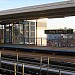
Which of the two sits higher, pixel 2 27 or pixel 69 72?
pixel 2 27

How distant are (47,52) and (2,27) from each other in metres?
14.6

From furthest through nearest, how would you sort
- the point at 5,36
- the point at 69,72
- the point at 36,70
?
the point at 5,36, the point at 36,70, the point at 69,72

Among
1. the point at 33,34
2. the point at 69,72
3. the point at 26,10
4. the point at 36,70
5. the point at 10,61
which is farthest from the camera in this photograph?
the point at 33,34

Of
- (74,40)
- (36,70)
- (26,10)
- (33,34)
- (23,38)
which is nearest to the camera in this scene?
(36,70)

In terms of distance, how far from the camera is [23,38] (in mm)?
24250

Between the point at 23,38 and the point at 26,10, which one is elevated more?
the point at 26,10

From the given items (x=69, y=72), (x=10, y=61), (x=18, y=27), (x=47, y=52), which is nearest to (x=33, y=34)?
(x=18, y=27)

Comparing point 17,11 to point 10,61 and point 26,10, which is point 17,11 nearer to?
point 26,10

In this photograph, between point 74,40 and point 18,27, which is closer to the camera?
point 74,40

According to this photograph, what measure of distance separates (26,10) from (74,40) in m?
7.38

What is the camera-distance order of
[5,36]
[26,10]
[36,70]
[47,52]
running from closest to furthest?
[36,70] < [26,10] < [47,52] < [5,36]

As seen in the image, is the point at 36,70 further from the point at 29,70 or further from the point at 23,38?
the point at 23,38

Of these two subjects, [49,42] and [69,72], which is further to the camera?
[49,42]

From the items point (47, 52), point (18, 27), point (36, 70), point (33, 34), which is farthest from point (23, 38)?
point (36, 70)
